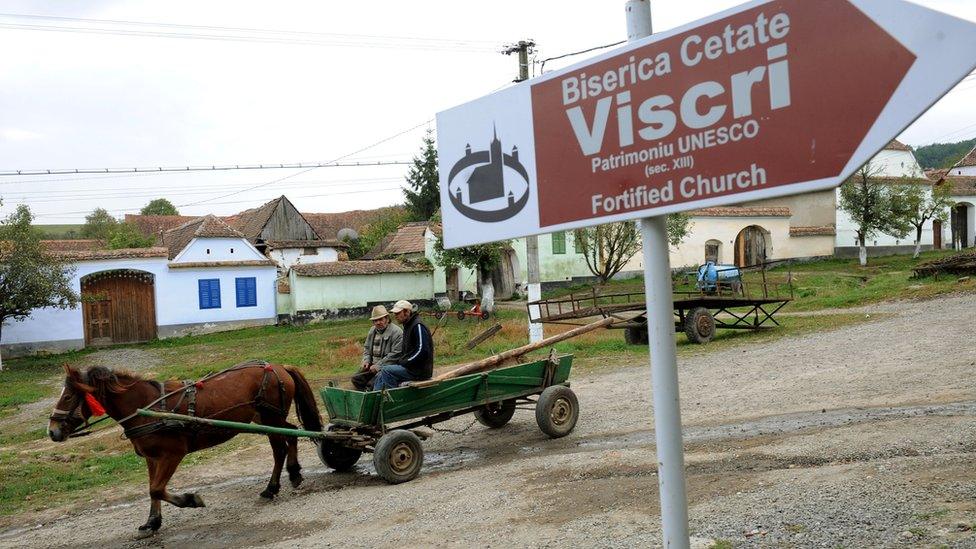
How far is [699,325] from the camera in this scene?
17672 mm

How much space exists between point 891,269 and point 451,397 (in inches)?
1177

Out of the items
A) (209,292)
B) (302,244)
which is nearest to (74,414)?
(209,292)

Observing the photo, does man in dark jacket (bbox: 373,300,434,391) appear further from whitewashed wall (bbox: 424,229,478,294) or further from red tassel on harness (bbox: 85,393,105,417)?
whitewashed wall (bbox: 424,229,478,294)

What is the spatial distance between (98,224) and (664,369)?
7228 cm

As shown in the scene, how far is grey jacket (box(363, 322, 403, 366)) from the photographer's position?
9414 millimetres

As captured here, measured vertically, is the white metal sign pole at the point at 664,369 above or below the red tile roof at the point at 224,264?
below

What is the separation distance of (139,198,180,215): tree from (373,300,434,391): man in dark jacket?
79.9 m

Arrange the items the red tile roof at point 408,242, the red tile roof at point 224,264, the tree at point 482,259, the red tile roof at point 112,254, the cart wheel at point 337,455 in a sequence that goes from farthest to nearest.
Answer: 1. the red tile roof at point 408,242
2. the red tile roof at point 224,264
3. the tree at point 482,259
4. the red tile roof at point 112,254
5. the cart wheel at point 337,455

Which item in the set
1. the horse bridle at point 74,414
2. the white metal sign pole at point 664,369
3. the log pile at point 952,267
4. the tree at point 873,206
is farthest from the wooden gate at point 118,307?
the tree at point 873,206

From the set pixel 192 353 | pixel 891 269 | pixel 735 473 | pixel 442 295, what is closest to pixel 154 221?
pixel 442 295

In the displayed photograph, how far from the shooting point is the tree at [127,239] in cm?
4784

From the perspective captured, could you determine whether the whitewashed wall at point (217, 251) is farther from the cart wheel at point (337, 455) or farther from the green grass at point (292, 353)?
the cart wheel at point (337, 455)

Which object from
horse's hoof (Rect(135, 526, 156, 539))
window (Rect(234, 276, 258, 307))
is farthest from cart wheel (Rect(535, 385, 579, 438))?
window (Rect(234, 276, 258, 307))

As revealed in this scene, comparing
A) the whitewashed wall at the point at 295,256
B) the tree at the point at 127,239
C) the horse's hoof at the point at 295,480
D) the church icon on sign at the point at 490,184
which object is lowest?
the horse's hoof at the point at 295,480
